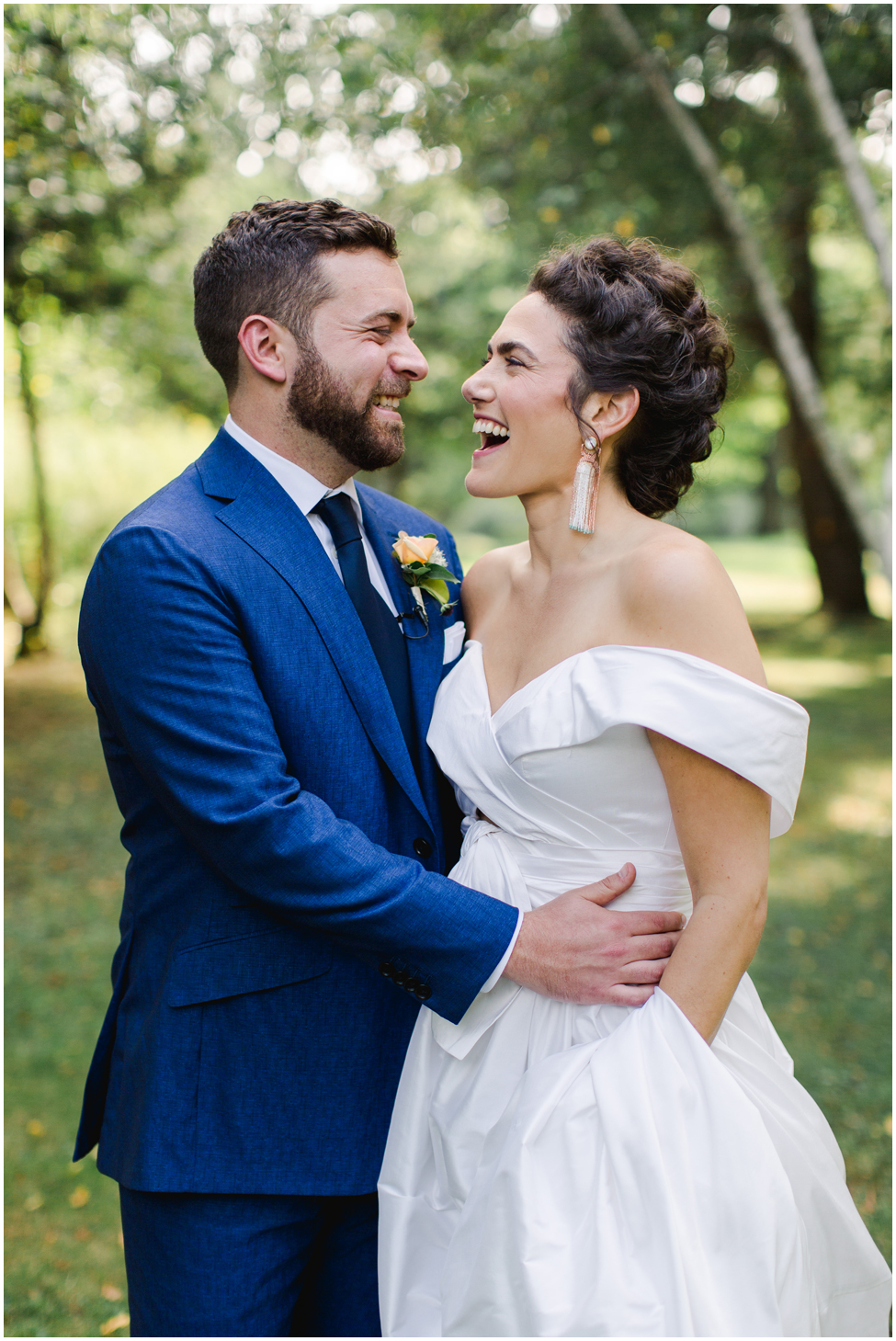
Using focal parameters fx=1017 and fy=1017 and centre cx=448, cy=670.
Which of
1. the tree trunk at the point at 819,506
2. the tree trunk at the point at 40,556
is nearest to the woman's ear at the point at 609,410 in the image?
the tree trunk at the point at 819,506

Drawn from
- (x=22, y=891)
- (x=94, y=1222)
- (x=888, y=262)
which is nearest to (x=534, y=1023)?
(x=94, y=1222)

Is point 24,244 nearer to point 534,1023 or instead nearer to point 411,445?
point 534,1023

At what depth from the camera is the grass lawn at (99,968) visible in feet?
13.5

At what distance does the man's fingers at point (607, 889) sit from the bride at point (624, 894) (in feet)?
0.19

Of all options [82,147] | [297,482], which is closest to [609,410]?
Answer: [297,482]

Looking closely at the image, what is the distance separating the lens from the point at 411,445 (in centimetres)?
2041

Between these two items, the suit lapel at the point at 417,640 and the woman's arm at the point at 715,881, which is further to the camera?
the suit lapel at the point at 417,640

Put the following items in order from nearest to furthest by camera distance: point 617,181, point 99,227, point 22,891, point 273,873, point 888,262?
point 273,873 < point 888,262 < point 22,891 < point 617,181 < point 99,227

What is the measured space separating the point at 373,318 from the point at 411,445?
18360 mm

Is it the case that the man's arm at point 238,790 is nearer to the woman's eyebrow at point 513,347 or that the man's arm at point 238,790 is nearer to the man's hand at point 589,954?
the man's hand at point 589,954

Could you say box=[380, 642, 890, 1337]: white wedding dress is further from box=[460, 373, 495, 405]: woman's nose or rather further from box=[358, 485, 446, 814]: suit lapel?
box=[460, 373, 495, 405]: woman's nose

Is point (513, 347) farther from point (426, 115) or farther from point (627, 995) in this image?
point (426, 115)

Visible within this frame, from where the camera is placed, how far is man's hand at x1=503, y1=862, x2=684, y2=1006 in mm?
2082

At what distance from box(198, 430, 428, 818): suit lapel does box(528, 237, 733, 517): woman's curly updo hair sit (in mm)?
708
